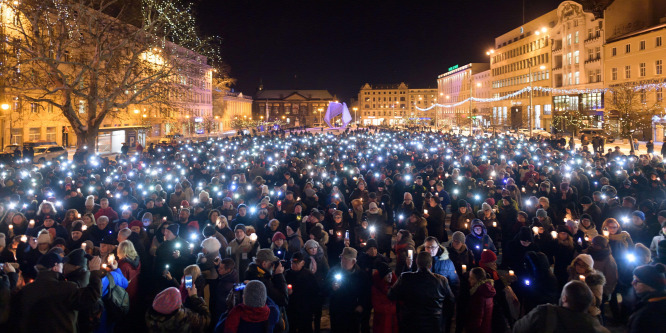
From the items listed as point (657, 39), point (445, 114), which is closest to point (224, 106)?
point (445, 114)

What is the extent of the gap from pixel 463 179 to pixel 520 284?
22.3 feet

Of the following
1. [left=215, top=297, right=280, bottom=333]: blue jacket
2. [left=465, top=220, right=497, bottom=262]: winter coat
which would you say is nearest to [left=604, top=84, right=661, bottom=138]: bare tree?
[left=465, top=220, right=497, bottom=262]: winter coat

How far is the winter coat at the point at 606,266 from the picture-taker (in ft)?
21.1

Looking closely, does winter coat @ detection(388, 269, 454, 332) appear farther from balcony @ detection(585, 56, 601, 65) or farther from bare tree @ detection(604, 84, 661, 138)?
balcony @ detection(585, 56, 601, 65)

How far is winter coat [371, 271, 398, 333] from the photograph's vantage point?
5852 mm

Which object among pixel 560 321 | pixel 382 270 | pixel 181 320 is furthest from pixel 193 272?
pixel 560 321

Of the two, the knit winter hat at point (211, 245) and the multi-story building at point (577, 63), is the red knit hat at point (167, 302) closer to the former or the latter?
the knit winter hat at point (211, 245)

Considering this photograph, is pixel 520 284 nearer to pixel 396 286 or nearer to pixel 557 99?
pixel 396 286

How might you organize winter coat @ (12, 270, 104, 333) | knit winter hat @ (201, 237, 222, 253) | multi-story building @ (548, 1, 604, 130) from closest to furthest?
winter coat @ (12, 270, 104, 333) → knit winter hat @ (201, 237, 222, 253) → multi-story building @ (548, 1, 604, 130)

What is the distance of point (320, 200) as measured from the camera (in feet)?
39.2

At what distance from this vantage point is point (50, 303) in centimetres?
471

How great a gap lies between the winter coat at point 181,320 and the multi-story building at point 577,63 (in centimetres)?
4675

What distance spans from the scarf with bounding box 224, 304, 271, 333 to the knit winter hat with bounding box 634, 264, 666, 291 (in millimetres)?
3423

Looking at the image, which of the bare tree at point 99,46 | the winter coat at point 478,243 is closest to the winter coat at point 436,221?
the winter coat at point 478,243
